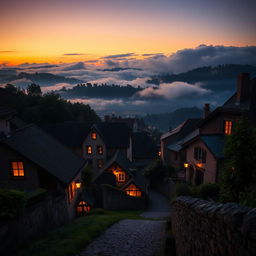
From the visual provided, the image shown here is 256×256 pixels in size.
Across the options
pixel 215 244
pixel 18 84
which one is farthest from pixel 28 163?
pixel 18 84

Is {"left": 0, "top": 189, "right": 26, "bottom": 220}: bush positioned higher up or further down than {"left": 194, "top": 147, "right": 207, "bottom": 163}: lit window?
higher up

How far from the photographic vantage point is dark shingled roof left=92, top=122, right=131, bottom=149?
47719 mm

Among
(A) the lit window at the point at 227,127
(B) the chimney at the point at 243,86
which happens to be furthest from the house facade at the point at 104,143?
(B) the chimney at the point at 243,86

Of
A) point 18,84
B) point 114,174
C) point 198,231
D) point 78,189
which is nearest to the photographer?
point 198,231

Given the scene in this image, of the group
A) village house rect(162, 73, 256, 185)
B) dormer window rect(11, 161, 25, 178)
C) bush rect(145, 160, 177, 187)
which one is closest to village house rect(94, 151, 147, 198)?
bush rect(145, 160, 177, 187)

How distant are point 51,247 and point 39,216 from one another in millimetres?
3497

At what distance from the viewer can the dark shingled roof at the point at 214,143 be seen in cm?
2436

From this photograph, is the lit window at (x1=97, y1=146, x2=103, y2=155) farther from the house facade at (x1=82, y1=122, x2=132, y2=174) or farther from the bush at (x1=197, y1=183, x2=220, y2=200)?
the bush at (x1=197, y1=183, x2=220, y2=200)

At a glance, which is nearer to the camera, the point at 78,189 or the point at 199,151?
the point at 78,189

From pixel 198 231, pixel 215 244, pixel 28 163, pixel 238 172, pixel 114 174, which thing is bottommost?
pixel 114 174

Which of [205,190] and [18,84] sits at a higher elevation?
[18,84]

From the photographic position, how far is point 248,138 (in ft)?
41.0

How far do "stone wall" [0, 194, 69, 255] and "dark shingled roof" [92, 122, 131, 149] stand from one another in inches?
1163

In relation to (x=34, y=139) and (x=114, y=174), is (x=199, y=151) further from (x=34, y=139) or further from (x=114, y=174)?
(x=34, y=139)
